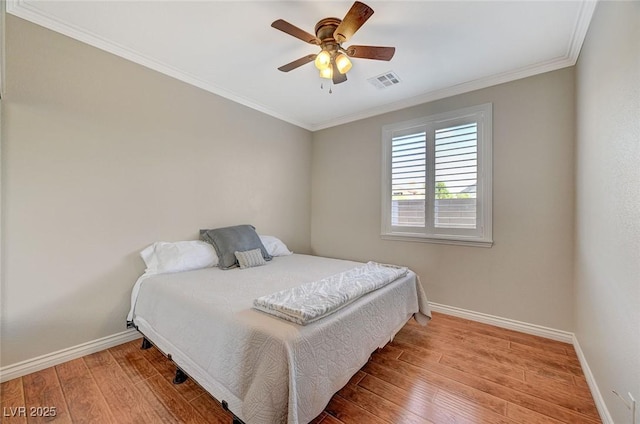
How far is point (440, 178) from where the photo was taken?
297 cm

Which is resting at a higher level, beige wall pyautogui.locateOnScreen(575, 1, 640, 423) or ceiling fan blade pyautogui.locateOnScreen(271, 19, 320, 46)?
ceiling fan blade pyautogui.locateOnScreen(271, 19, 320, 46)

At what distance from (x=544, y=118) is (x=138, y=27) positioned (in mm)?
3695

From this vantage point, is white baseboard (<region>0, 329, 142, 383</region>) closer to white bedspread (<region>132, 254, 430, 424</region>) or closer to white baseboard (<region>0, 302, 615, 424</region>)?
white baseboard (<region>0, 302, 615, 424</region>)

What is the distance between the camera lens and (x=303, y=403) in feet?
3.86

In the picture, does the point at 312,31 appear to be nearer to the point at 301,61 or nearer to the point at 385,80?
the point at 301,61

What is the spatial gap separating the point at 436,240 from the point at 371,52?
7.13 feet

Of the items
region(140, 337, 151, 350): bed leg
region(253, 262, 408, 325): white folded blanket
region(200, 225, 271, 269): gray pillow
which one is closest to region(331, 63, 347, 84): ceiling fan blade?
region(253, 262, 408, 325): white folded blanket

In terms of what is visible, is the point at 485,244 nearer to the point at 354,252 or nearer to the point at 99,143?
the point at 354,252

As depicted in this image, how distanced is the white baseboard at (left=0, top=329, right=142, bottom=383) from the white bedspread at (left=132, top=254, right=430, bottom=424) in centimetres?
31

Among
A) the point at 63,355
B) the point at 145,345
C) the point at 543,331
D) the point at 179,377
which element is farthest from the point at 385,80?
the point at 63,355

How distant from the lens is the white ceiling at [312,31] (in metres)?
1.80

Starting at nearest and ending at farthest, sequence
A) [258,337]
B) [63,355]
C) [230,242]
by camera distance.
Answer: [258,337], [63,355], [230,242]

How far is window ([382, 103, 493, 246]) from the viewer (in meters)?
2.74

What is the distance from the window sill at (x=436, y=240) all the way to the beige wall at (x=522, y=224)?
0.05 m
